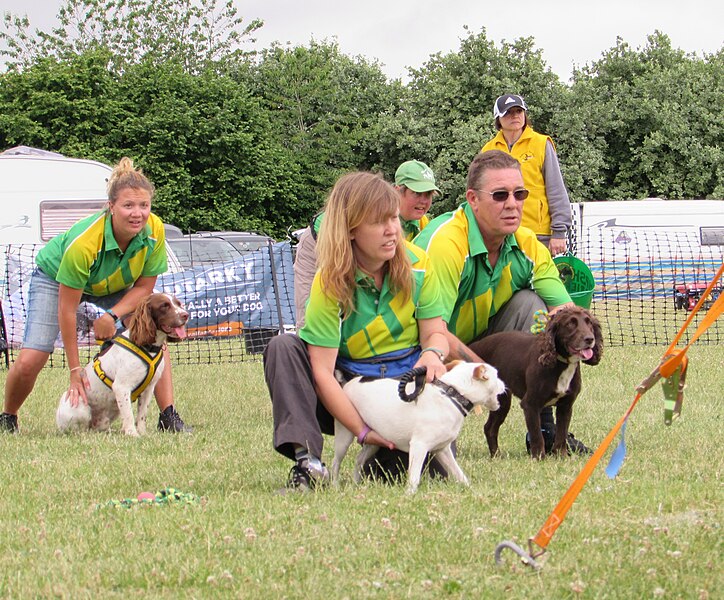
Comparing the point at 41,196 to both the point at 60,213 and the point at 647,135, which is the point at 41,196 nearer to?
the point at 60,213

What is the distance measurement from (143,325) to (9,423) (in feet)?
4.13

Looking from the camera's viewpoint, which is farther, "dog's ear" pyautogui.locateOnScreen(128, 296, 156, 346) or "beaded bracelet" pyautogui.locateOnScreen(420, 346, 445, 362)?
"dog's ear" pyautogui.locateOnScreen(128, 296, 156, 346)

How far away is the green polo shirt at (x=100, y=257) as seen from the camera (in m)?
6.37

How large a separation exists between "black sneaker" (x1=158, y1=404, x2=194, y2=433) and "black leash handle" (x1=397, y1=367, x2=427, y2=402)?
317cm

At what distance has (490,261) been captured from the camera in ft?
17.9

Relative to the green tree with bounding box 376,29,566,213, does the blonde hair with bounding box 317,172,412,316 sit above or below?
below

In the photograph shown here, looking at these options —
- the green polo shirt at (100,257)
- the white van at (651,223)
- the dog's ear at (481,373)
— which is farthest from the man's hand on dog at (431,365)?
the white van at (651,223)

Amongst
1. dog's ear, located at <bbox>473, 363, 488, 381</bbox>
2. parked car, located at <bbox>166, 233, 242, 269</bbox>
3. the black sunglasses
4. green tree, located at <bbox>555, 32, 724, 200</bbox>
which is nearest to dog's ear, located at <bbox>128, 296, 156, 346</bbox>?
the black sunglasses

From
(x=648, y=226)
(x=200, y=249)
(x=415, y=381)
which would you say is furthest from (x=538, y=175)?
(x=648, y=226)

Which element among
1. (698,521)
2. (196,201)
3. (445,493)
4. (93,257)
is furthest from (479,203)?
(196,201)

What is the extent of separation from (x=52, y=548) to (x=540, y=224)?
4.84 meters

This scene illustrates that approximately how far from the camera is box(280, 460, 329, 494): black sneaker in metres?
4.42

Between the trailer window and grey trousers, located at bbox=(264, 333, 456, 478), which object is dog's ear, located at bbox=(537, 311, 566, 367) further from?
the trailer window

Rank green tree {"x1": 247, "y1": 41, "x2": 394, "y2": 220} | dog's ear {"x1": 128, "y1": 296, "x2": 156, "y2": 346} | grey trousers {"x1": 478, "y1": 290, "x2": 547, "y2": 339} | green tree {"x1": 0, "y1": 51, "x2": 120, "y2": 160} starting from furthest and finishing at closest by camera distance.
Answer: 1. green tree {"x1": 247, "y1": 41, "x2": 394, "y2": 220}
2. green tree {"x1": 0, "y1": 51, "x2": 120, "y2": 160}
3. dog's ear {"x1": 128, "y1": 296, "x2": 156, "y2": 346}
4. grey trousers {"x1": 478, "y1": 290, "x2": 547, "y2": 339}
